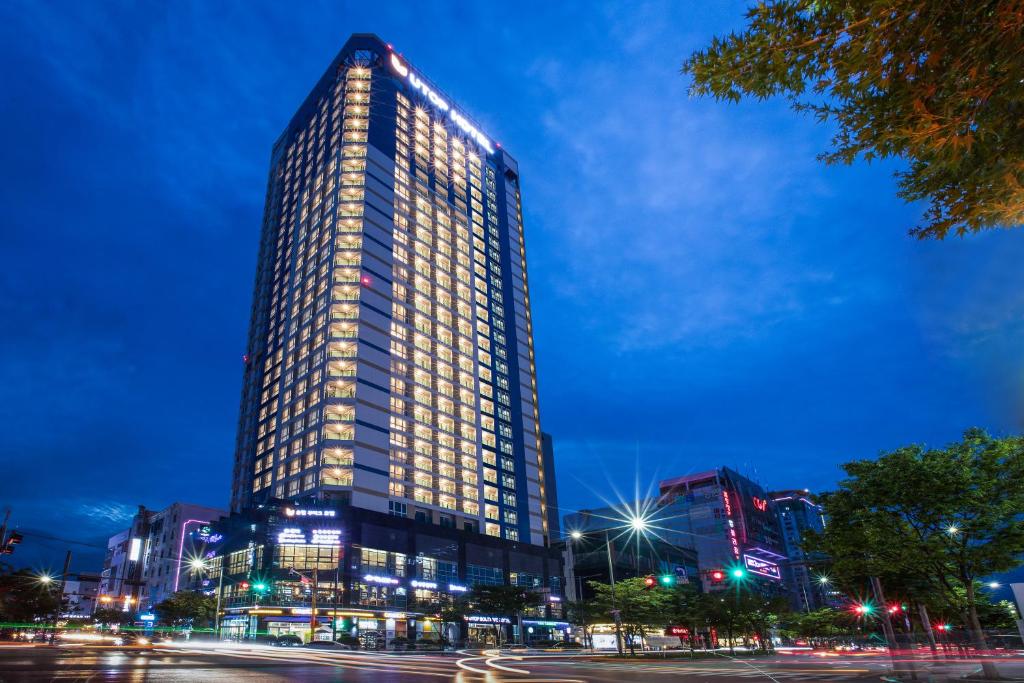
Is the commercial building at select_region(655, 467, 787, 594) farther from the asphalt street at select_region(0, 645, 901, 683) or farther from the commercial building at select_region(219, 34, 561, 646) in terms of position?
the asphalt street at select_region(0, 645, 901, 683)

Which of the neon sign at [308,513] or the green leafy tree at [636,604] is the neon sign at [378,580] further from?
the green leafy tree at [636,604]

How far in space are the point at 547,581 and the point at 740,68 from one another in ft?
373

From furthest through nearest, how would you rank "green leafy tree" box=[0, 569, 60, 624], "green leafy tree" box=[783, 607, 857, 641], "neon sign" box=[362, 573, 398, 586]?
"green leafy tree" box=[783, 607, 857, 641]
"neon sign" box=[362, 573, 398, 586]
"green leafy tree" box=[0, 569, 60, 624]

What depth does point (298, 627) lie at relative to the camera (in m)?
80.3

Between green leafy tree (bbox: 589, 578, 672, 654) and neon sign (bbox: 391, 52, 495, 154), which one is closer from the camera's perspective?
green leafy tree (bbox: 589, 578, 672, 654)

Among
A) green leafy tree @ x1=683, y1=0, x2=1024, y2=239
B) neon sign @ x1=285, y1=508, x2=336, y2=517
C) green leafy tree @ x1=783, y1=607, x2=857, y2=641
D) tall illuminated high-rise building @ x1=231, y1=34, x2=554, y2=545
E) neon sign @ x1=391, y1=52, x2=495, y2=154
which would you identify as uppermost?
neon sign @ x1=391, y1=52, x2=495, y2=154

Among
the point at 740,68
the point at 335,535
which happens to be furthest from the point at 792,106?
the point at 335,535

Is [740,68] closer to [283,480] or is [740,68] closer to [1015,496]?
[1015,496]

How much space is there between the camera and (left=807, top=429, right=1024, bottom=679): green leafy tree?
77.7 feet

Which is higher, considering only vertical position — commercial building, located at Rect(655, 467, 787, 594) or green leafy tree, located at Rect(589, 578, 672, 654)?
commercial building, located at Rect(655, 467, 787, 594)

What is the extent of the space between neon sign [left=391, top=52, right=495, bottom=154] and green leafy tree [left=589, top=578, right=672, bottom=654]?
4253 inches

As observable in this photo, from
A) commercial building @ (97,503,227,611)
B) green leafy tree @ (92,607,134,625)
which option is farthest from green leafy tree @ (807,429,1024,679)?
green leafy tree @ (92,607,134,625)

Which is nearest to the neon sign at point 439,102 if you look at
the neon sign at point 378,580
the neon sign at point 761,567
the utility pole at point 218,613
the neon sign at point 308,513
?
the neon sign at point 308,513

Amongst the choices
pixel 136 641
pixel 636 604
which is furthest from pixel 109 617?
pixel 636 604
